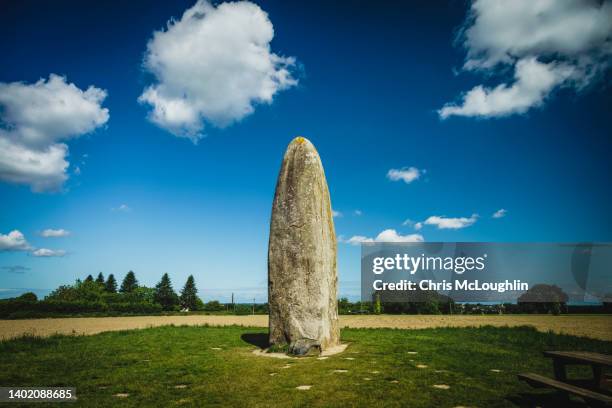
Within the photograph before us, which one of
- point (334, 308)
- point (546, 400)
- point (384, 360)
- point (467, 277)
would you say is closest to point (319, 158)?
point (334, 308)

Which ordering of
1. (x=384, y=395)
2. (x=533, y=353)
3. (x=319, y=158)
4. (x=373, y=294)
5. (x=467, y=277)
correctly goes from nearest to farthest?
(x=384, y=395) → (x=533, y=353) → (x=319, y=158) → (x=467, y=277) → (x=373, y=294)

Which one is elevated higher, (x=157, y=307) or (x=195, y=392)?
(x=195, y=392)

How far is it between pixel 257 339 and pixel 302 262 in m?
5.26

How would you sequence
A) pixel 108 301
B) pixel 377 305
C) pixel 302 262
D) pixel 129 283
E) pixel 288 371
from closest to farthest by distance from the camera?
pixel 288 371, pixel 302 262, pixel 377 305, pixel 108 301, pixel 129 283

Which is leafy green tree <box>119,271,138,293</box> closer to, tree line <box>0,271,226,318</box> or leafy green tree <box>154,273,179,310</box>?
tree line <box>0,271,226,318</box>

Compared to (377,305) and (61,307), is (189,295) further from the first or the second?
(377,305)

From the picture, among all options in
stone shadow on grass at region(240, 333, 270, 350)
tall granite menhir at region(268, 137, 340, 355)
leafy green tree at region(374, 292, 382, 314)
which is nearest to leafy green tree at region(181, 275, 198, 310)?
leafy green tree at region(374, 292, 382, 314)

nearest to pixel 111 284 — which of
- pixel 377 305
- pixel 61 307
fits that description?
pixel 61 307

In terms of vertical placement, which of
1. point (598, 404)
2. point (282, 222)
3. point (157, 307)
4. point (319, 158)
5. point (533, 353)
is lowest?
point (157, 307)

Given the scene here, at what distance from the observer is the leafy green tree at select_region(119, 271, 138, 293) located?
7412 centimetres

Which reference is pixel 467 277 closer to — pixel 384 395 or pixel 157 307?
pixel 384 395

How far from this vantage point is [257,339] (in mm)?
14742

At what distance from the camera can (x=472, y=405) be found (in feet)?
19.2

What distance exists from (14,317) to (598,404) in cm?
4209
